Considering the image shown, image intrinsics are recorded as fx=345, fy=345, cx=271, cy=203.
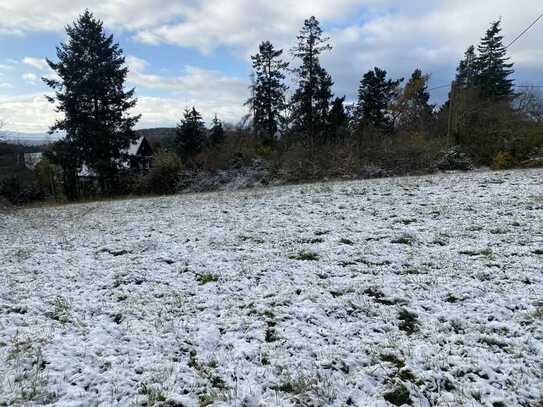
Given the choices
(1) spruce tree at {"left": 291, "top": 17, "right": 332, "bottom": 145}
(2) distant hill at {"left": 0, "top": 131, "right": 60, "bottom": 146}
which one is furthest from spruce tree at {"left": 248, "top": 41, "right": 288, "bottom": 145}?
(2) distant hill at {"left": 0, "top": 131, "right": 60, "bottom": 146}

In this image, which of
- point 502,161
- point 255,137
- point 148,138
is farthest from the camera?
point 148,138

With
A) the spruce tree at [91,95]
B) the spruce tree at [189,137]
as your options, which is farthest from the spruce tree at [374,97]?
the spruce tree at [91,95]

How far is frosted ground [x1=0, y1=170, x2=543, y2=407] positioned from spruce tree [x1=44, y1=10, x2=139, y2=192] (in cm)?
1451

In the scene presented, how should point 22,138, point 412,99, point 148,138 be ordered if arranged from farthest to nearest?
point 22,138
point 148,138
point 412,99

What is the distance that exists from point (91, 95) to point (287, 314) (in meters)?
21.8

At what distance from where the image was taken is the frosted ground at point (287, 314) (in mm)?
3092

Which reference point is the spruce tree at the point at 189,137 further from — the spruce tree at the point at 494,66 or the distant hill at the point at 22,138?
the spruce tree at the point at 494,66

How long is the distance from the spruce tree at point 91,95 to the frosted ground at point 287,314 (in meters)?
14.5

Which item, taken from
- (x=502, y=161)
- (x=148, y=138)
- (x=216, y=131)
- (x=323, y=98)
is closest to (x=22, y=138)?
(x=148, y=138)

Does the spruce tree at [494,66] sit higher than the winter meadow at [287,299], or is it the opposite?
the spruce tree at [494,66]

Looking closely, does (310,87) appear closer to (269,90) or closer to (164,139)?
(269,90)

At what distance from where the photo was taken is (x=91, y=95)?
21.2 m

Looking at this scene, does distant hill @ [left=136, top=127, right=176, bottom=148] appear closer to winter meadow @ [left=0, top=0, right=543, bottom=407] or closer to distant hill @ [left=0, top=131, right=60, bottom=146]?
distant hill @ [left=0, top=131, right=60, bottom=146]

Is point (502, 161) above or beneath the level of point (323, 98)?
beneath
